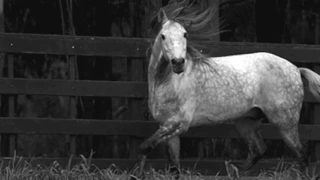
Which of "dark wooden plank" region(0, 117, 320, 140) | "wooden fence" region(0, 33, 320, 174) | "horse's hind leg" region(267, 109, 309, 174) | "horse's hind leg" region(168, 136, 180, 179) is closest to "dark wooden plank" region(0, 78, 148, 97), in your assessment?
"wooden fence" region(0, 33, 320, 174)

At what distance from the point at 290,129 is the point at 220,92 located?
800 mm

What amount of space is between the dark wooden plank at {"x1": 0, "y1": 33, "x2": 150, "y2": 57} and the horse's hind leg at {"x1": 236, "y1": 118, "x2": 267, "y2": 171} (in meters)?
1.23

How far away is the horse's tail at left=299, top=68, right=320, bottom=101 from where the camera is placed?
8258 millimetres

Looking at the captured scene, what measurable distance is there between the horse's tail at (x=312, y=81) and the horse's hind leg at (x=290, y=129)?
0.34 metres

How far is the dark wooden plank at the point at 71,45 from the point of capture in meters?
8.13

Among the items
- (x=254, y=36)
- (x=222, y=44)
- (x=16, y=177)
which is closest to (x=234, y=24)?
(x=254, y=36)

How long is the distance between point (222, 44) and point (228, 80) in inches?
29.1

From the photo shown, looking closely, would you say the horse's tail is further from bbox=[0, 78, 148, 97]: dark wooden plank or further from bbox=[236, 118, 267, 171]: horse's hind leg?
bbox=[0, 78, 148, 97]: dark wooden plank

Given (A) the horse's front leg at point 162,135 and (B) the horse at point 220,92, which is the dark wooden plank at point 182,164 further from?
(A) the horse's front leg at point 162,135

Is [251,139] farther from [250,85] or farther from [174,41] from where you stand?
[174,41]

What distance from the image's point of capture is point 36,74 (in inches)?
572

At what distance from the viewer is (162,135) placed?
7.42 m

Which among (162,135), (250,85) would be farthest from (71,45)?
(250,85)

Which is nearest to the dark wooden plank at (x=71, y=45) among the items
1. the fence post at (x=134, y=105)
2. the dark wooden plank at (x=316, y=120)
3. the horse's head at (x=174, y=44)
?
the fence post at (x=134, y=105)
